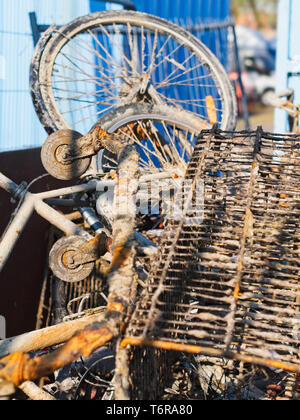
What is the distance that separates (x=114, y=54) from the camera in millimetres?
6242

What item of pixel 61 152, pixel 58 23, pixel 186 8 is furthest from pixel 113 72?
pixel 186 8

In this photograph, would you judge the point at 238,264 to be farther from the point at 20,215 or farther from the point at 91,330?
the point at 20,215

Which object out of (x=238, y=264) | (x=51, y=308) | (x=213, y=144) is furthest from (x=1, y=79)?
(x=238, y=264)

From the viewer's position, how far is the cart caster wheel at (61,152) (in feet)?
9.04

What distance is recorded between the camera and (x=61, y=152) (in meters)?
2.78

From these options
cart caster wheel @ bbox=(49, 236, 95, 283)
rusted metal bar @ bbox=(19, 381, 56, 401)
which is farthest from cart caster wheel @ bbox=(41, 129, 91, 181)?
rusted metal bar @ bbox=(19, 381, 56, 401)

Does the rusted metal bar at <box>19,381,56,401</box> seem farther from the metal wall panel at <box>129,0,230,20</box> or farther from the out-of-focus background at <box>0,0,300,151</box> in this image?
the metal wall panel at <box>129,0,230,20</box>

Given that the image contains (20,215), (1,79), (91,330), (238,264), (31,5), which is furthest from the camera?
(31,5)

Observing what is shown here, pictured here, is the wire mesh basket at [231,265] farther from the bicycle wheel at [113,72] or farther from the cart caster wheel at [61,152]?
the bicycle wheel at [113,72]

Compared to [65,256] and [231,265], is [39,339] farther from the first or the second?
[231,265]

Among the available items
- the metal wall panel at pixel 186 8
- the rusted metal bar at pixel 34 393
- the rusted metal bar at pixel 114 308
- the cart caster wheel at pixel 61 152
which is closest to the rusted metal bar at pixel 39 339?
the rusted metal bar at pixel 34 393

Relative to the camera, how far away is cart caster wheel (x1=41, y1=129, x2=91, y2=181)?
275cm

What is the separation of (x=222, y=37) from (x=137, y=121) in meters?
4.05

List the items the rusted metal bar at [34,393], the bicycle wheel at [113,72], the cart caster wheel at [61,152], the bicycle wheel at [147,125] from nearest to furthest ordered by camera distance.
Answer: the rusted metal bar at [34,393]
the cart caster wheel at [61,152]
the bicycle wheel at [147,125]
the bicycle wheel at [113,72]
